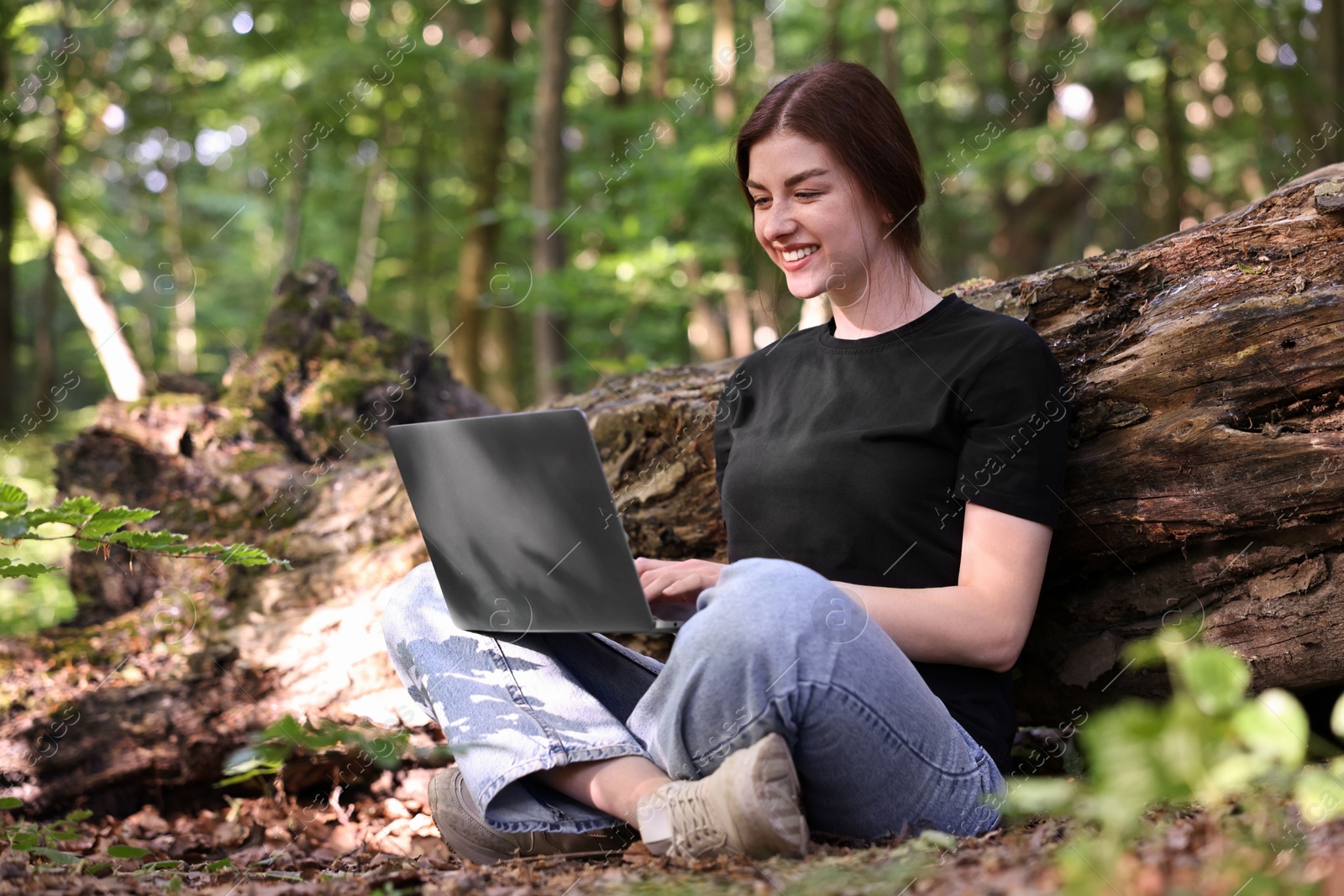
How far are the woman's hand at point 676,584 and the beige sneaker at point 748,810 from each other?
17.2 inches

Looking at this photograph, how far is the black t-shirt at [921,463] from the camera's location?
2.16 m

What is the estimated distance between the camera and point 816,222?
250 cm

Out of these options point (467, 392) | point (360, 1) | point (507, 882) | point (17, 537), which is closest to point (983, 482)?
point (507, 882)

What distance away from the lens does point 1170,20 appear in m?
8.75

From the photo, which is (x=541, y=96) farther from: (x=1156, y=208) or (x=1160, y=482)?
(x=1156, y=208)

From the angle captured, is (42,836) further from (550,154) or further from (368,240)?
(368,240)

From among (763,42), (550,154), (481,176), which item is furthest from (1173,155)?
(481,176)

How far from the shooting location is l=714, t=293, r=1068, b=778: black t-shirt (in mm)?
2158

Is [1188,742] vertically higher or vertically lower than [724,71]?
lower

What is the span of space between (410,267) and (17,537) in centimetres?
1306

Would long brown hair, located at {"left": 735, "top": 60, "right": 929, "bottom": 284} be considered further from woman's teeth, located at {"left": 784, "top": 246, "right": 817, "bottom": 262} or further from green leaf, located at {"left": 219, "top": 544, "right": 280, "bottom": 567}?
green leaf, located at {"left": 219, "top": 544, "right": 280, "bottom": 567}

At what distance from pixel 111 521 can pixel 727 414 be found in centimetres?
154

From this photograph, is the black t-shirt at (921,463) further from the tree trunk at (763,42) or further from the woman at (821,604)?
the tree trunk at (763,42)

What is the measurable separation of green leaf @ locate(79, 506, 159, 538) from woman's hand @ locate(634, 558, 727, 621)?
1.11 metres
